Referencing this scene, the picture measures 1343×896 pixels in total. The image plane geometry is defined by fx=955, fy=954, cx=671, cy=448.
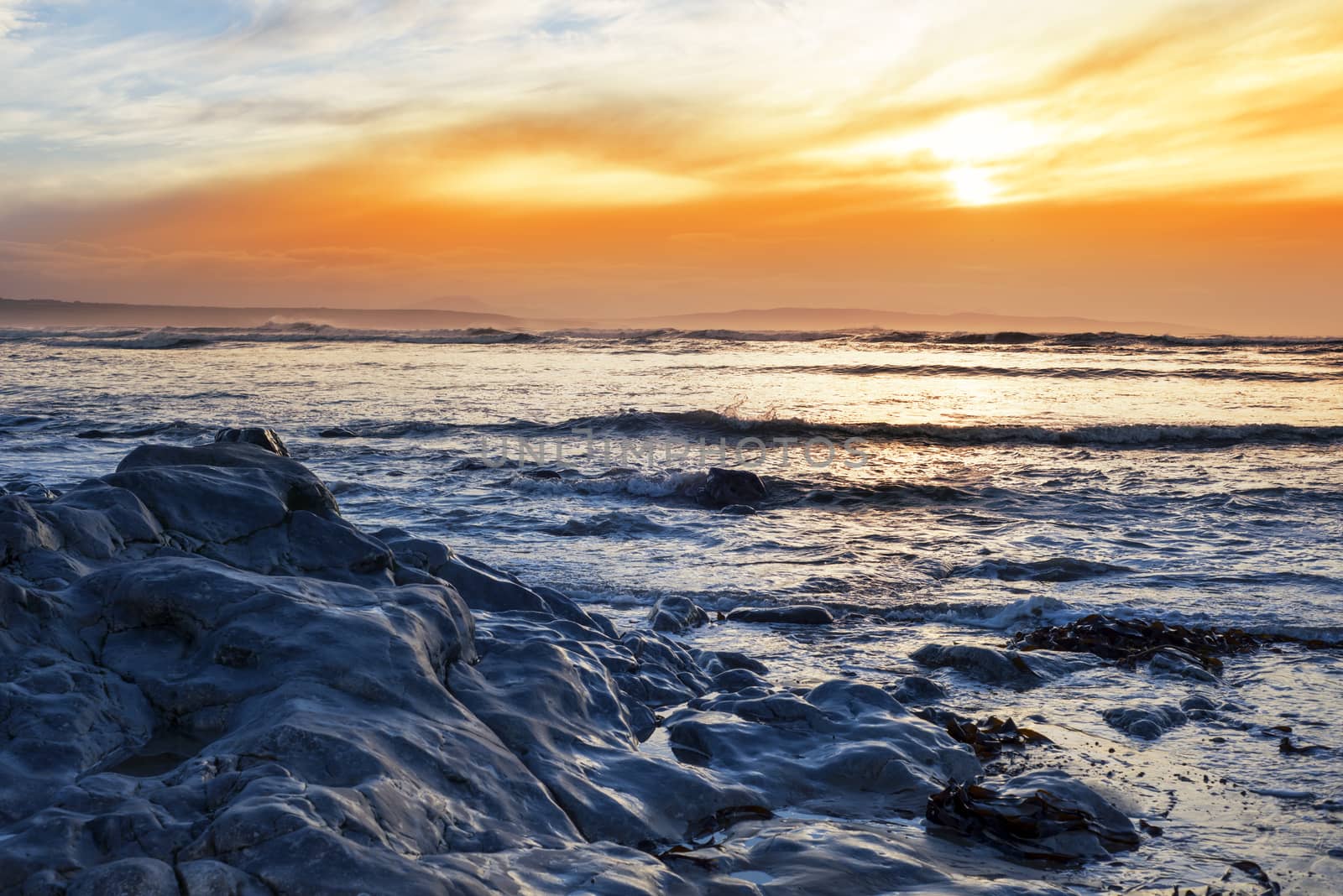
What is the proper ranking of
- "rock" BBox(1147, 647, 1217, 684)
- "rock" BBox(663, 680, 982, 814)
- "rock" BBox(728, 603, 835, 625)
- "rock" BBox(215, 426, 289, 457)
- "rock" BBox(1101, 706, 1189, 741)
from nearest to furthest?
"rock" BBox(663, 680, 982, 814)
"rock" BBox(1101, 706, 1189, 741)
"rock" BBox(1147, 647, 1217, 684)
"rock" BBox(215, 426, 289, 457)
"rock" BBox(728, 603, 835, 625)

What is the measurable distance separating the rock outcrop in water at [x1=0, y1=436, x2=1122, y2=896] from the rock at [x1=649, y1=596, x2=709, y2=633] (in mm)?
1021

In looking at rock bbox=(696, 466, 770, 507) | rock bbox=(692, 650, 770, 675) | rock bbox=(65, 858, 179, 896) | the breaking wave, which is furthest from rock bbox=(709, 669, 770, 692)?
the breaking wave

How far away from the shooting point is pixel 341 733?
2.78 metres

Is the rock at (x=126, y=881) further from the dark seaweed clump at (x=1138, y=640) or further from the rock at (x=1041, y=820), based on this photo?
the dark seaweed clump at (x=1138, y=640)

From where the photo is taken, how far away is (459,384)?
22703 mm

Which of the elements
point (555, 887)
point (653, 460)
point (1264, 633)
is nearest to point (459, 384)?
point (653, 460)

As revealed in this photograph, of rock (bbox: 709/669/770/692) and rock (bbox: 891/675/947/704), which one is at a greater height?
rock (bbox: 709/669/770/692)

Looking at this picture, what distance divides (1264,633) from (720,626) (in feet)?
10.4

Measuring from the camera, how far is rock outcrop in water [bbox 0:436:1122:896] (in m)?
2.36

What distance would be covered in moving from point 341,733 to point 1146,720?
135 inches

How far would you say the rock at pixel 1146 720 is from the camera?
13.7 feet

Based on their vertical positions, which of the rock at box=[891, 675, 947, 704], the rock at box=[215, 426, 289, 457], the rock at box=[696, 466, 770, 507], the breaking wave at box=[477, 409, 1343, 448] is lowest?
the rock at box=[891, 675, 947, 704]

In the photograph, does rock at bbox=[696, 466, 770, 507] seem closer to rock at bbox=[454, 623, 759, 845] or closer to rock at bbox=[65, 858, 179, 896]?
rock at bbox=[454, 623, 759, 845]

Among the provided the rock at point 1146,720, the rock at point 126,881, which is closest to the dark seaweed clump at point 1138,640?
the rock at point 1146,720
